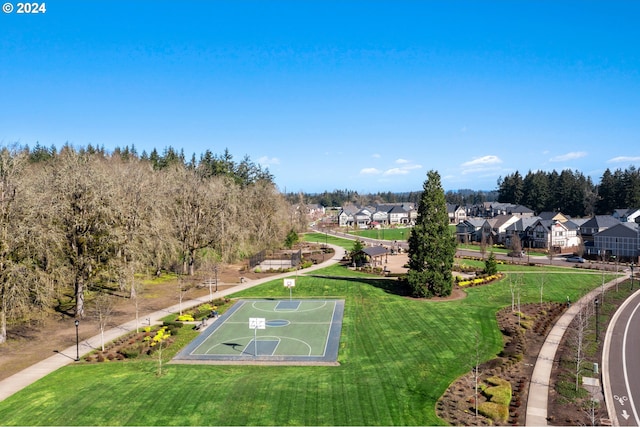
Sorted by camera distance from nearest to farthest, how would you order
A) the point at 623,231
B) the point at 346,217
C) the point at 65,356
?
1. the point at 65,356
2. the point at 623,231
3. the point at 346,217

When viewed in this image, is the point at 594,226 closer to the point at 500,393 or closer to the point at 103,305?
the point at 500,393

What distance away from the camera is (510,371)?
90.9 ft

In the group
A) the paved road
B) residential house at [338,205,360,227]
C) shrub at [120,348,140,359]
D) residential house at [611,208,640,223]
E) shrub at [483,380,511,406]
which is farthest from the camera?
residential house at [338,205,360,227]

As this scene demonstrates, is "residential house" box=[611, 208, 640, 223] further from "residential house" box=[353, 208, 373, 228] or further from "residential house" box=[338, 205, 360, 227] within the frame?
"residential house" box=[338, 205, 360, 227]

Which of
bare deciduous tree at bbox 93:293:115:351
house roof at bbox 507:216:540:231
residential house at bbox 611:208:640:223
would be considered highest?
residential house at bbox 611:208:640:223

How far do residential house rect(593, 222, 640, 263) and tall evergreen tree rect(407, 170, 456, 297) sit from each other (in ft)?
151

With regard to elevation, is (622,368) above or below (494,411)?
above

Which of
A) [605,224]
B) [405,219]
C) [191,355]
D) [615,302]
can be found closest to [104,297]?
[191,355]

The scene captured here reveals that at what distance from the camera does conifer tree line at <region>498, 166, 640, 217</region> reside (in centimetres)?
11906

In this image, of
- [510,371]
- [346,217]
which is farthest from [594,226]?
[346,217]

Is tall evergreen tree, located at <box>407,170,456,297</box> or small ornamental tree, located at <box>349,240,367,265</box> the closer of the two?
tall evergreen tree, located at <box>407,170,456,297</box>

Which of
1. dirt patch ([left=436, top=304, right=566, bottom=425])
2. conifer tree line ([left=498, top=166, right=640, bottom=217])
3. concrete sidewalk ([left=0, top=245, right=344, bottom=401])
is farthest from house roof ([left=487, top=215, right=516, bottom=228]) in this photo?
concrete sidewalk ([left=0, top=245, right=344, bottom=401])

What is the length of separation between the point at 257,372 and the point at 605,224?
89.3 m

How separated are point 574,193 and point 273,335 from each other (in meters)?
122
